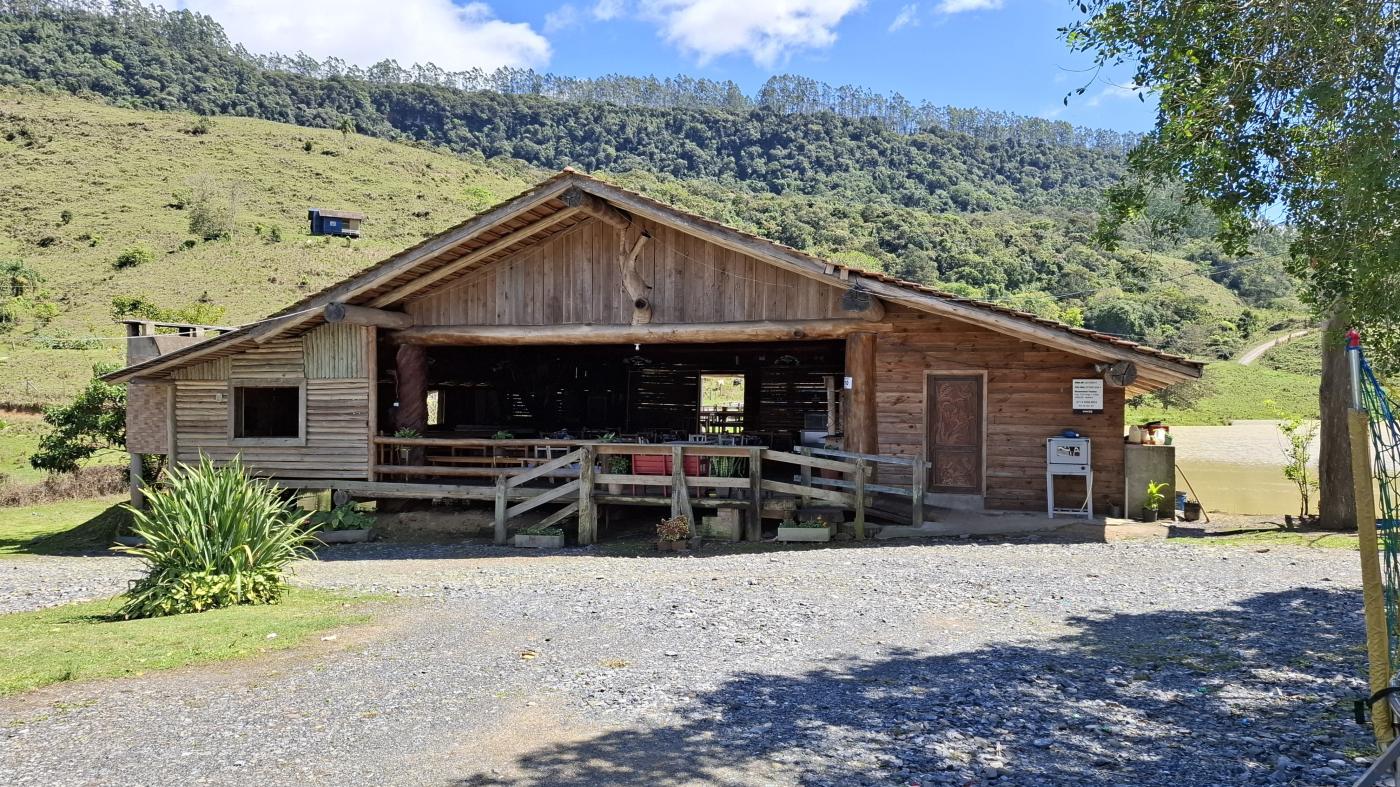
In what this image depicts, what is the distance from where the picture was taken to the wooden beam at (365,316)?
50.9 feet

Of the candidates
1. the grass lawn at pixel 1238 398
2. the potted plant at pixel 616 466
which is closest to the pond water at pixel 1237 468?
the grass lawn at pixel 1238 398

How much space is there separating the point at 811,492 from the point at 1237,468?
810 inches

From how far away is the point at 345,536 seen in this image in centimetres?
1575

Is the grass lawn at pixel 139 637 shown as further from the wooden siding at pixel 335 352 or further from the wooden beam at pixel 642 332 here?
the wooden siding at pixel 335 352

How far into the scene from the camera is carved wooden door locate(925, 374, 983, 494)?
1449 cm

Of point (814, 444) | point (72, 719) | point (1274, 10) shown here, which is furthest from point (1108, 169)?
point (72, 719)

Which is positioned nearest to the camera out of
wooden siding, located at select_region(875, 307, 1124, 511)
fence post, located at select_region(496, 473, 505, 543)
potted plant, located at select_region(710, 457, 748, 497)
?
wooden siding, located at select_region(875, 307, 1124, 511)

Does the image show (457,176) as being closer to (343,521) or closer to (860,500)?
(343,521)

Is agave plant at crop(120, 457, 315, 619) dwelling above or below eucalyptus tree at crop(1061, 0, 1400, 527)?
below

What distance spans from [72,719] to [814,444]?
13.6m

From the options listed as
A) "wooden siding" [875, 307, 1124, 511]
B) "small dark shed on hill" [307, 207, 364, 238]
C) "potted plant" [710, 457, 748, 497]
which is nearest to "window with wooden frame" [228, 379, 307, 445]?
"potted plant" [710, 457, 748, 497]

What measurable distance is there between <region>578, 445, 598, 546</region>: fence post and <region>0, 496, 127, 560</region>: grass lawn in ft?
29.6

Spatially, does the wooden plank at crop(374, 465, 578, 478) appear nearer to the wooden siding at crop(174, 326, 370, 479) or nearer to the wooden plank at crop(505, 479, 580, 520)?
the wooden plank at crop(505, 479, 580, 520)

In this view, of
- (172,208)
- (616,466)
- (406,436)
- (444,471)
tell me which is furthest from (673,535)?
(172,208)
